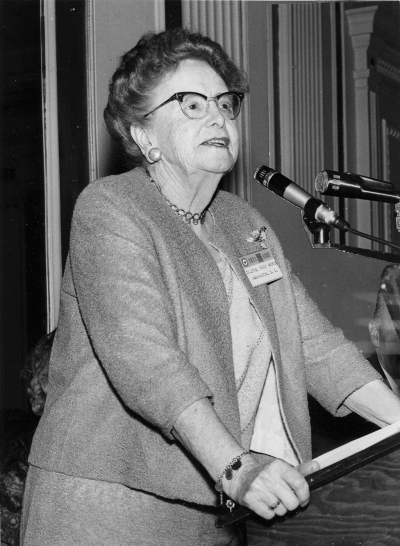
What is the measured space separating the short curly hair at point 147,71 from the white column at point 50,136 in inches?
51.0

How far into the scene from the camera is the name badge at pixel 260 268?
1.64 metres

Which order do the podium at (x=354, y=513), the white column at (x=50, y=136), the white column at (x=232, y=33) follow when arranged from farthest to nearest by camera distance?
the white column at (x=232, y=33) < the white column at (x=50, y=136) < the podium at (x=354, y=513)

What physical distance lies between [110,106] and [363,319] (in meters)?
2.22

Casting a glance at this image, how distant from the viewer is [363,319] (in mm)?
3754

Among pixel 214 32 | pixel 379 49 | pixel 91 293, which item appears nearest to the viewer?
pixel 91 293

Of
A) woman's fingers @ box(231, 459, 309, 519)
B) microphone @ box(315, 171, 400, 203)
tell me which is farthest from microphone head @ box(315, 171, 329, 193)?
woman's fingers @ box(231, 459, 309, 519)

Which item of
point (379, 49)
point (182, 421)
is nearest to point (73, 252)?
point (182, 421)

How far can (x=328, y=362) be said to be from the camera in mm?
1670

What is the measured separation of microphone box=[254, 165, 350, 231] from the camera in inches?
57.4

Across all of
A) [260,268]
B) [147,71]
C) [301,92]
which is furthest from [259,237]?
[301,92]

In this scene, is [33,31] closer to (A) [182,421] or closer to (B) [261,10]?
(B) [261,10]

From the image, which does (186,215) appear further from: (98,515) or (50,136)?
(50,136)

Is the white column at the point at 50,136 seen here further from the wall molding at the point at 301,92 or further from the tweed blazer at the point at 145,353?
the tweed blazer at the point at 145,353

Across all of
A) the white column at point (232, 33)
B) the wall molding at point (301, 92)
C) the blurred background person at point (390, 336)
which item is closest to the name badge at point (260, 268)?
the blurred background person at point (390, 336)
